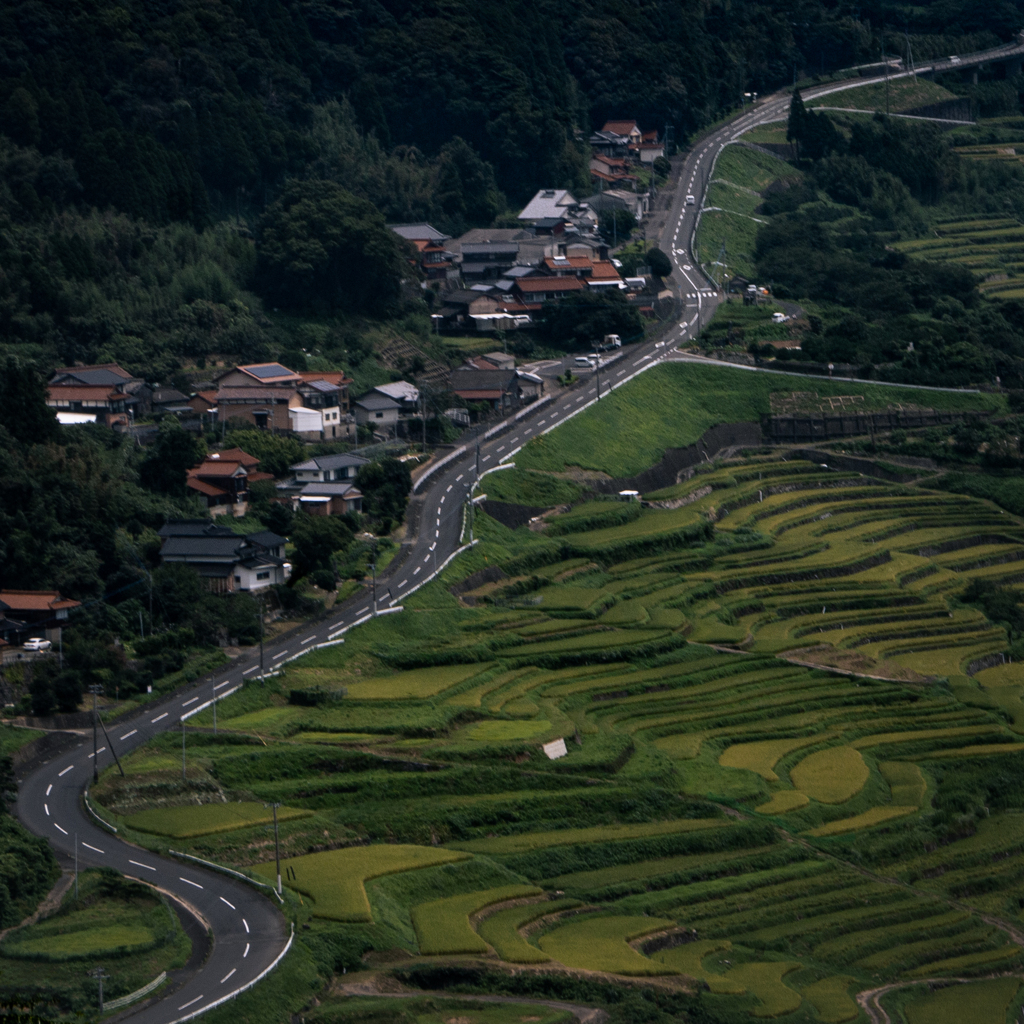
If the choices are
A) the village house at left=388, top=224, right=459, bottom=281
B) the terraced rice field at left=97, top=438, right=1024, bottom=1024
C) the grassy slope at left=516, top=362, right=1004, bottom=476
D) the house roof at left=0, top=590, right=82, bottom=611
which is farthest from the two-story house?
the village house at left=388, top=224, right=459, bottom=281

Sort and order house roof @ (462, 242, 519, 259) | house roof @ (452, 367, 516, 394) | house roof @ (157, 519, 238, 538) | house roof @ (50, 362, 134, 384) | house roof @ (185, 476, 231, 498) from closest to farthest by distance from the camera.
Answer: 1. house roof @ (157, 519, 238, 538)
2. house roof @ (185, 476, 231, 498)
3. house roof @ (50, 362, 134, 384)
4. house roof @ (452, 367, 516, 394)
5. house roof @ (462, 242, 519, 259)

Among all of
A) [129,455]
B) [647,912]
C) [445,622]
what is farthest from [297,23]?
[647,912]

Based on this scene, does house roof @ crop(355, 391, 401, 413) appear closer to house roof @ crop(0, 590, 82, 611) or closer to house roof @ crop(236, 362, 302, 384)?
house roof @ crop(236, 362, 302, 384)

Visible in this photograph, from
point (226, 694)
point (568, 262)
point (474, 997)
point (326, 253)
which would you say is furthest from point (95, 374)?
point (474, 997)

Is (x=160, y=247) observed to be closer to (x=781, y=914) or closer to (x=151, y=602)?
(x=151, y=602)

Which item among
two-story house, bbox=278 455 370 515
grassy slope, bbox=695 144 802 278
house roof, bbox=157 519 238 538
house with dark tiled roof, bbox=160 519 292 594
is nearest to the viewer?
house with dark tiled roof, bbox=160 519 292 594

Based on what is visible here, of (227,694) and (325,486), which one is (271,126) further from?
(227,694)

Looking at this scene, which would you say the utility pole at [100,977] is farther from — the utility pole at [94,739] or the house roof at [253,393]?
the house roof at [253,393]
